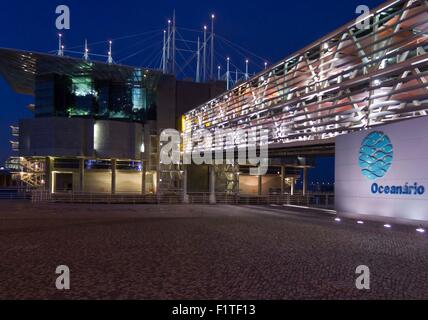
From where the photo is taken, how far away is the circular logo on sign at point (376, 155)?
16339 millimetres

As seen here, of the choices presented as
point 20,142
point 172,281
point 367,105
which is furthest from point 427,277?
point 20,142

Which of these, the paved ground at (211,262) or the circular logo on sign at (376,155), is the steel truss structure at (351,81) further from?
the paved ground at (211,262)

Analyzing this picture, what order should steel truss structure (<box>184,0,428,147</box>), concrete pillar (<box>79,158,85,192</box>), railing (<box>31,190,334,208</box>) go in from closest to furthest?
1. steel truss structure (<box>184,0,428,147</box>)
2. railing (<box>31,190,334,208</box>)
3. concrete pillar (<box>79,158,85,192</box>)

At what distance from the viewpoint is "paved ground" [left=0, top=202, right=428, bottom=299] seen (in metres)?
6.36

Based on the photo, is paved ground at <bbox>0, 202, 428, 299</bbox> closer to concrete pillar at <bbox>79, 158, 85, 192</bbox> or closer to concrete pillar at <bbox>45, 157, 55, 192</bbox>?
concrete pillar at <bbox>79, 158, 85, 192</bbox>

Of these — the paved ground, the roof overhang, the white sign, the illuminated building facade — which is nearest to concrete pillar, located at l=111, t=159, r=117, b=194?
the illuminated building facade

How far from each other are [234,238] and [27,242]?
545cm

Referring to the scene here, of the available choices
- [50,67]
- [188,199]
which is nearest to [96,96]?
[50,67]

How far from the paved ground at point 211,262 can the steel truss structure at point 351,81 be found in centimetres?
560

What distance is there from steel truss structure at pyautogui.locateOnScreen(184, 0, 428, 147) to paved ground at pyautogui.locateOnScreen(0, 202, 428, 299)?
5.60 meters

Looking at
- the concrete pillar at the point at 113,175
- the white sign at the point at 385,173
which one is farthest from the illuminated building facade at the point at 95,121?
Answer: the white sign at the point at 385,173

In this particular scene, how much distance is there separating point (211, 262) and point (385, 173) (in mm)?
10371

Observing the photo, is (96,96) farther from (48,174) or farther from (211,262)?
(211,262)
